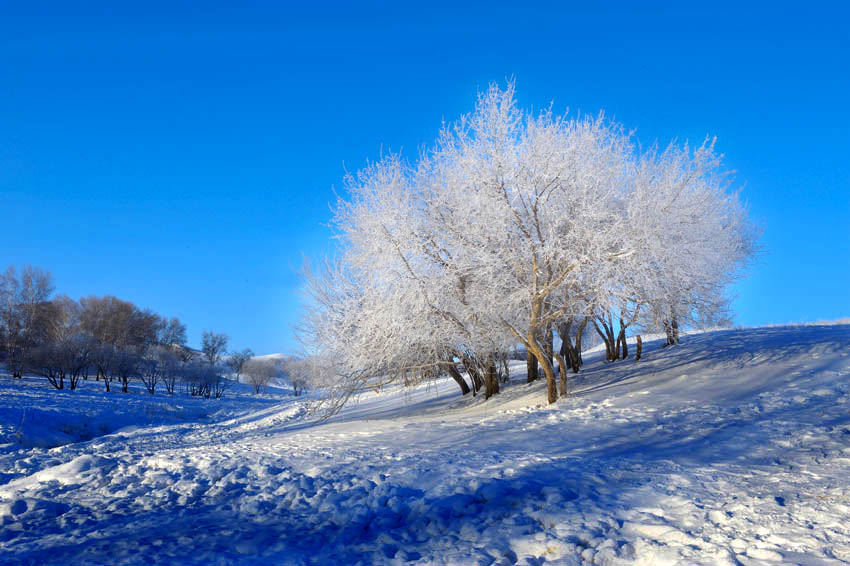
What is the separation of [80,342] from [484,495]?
5052 cm

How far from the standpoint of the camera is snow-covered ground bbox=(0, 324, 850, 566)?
454cm

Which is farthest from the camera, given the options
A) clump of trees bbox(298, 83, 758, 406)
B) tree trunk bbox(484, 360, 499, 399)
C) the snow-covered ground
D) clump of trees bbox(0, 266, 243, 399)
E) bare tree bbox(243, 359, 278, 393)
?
bare tree bbox(243, 359, 278, 393)

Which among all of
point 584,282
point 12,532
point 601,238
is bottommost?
point 12,532

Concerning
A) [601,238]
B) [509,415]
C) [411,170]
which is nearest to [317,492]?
[509,415]

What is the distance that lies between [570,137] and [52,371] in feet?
154

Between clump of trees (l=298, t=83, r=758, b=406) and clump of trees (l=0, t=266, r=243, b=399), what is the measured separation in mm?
39919

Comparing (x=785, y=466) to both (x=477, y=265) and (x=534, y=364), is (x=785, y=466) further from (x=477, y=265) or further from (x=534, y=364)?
(x=534, y=364)

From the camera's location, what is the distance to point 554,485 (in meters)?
5.98

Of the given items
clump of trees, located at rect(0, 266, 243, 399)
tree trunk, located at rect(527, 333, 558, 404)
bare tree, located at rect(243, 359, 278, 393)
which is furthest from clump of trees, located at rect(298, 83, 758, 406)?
bare tree, located at rect(243, 359, 278, 393)

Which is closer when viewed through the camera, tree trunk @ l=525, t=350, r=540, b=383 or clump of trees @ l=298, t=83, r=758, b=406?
clump of trees @ l=298, t=83, r=758, b=406

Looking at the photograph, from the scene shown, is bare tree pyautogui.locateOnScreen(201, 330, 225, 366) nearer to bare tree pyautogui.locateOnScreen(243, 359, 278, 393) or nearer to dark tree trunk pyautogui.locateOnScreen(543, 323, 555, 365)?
bare tree pyautogui.locateOnScreen(243, 359, 278, 393)

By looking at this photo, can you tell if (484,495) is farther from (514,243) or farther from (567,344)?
(567,344)

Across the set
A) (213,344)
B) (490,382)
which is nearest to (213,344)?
(213,344)

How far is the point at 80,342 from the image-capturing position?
45.6 meters
